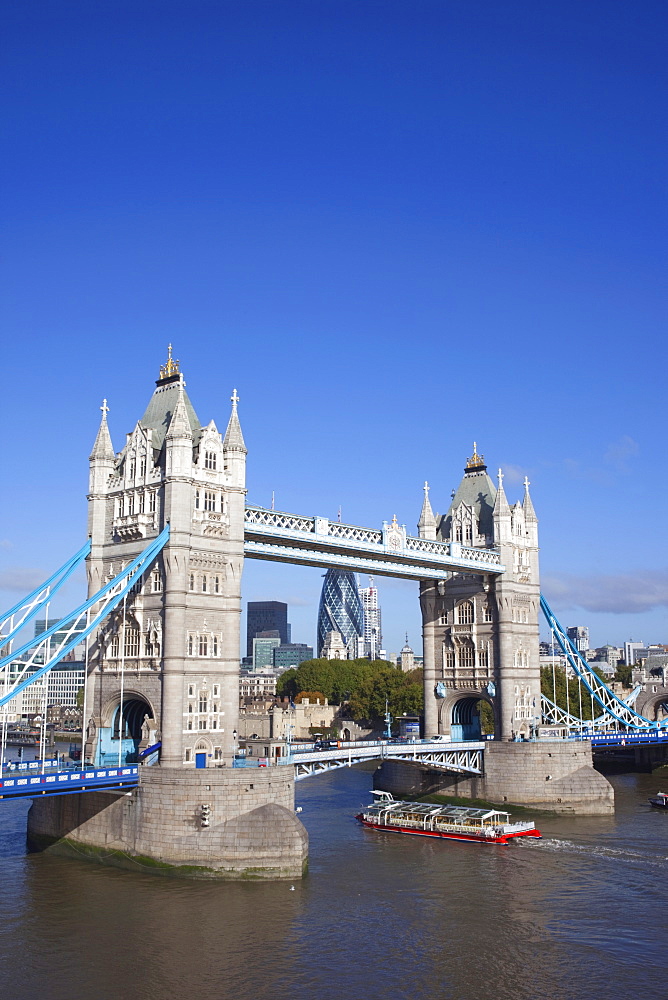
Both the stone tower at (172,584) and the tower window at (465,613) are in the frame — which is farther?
the tower window at (465,613)

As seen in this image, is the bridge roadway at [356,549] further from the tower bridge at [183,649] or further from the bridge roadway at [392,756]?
the bridge roadway at [392,756]

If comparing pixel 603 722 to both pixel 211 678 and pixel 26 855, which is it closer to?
pixel 211 678

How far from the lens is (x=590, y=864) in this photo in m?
61.4

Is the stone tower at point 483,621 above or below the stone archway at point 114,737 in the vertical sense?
above

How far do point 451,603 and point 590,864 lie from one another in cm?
3370

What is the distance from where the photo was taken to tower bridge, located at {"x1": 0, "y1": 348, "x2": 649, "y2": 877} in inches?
2175

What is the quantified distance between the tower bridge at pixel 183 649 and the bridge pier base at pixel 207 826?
8 centimetres

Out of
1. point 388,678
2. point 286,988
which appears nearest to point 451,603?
point 286,988

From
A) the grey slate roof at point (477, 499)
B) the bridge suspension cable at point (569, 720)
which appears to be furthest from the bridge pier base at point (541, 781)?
the grey slate roof at point (477, 499)

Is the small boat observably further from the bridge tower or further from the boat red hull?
the bridge tower

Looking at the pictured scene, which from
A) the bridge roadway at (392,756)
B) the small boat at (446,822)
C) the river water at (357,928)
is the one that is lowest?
the river water at (357,928)

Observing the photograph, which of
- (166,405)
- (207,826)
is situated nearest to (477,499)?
(166,405)

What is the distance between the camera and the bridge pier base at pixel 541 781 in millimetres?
80375

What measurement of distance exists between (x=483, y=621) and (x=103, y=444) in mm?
40080
